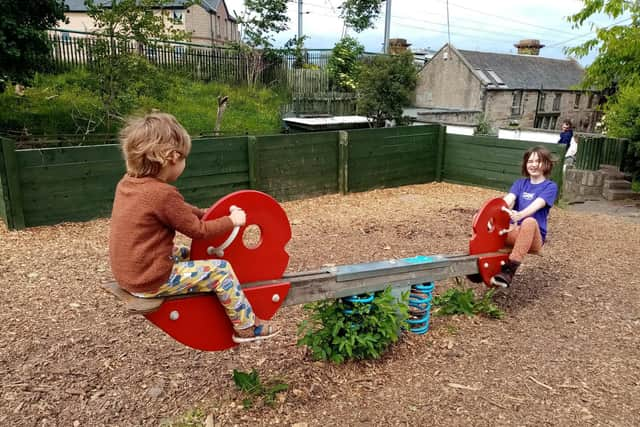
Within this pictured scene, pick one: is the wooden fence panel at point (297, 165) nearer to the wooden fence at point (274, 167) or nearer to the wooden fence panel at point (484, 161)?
the wooden fence at point (274, 167)

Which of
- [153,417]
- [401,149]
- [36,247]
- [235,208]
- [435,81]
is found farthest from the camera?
[435,81]

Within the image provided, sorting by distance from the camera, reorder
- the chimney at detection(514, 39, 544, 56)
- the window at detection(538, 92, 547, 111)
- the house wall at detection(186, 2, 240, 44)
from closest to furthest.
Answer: the window at detection(538, 92, 547, 111) → the chimney at detection(514, 39, 544, 56) → the house wall at detection(186, 2, 240, 44)

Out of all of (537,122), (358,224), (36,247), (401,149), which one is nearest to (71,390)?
(36,247)

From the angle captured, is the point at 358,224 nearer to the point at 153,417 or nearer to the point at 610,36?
the point at 153,417

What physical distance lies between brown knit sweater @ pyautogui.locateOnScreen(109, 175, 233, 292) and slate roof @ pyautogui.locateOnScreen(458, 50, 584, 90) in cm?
2964

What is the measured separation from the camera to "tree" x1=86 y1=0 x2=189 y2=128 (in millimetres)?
10023

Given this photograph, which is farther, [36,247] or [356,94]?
[356,94]

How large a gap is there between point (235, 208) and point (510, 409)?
6.03 ft

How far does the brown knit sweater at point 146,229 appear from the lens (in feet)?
7.19

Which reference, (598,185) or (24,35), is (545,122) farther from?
(24,35)

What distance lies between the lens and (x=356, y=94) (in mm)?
21516

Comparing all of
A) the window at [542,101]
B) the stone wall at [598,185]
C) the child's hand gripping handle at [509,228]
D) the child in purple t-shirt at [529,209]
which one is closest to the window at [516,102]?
the window at [542,101]

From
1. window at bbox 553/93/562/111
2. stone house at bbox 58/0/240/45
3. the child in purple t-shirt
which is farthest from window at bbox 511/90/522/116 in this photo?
the child in purple t-shirt

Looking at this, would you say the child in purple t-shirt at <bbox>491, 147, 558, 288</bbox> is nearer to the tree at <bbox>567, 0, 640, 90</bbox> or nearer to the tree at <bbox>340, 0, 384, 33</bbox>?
the tree at <bbox>567, 0, 640, 90</bbox>
